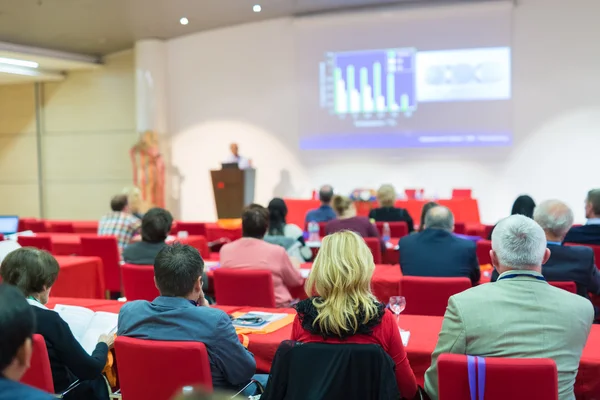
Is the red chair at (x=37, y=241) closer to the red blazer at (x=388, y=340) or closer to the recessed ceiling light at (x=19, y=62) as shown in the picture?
the red blazer at (x=388, y=340)

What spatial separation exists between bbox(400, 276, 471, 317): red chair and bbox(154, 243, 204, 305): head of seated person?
141cm

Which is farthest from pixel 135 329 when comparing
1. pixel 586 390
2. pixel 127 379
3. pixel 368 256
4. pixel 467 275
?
pixel 467 275

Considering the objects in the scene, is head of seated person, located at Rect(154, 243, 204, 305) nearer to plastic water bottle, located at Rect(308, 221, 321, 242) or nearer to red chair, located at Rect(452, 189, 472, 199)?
plastic water bottle, located at Rect(308, 221, 321, 242)

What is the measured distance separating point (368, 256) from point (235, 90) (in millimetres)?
10898

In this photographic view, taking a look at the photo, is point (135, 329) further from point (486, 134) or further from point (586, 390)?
point (486, 134)

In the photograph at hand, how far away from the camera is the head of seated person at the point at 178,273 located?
2.61 meters

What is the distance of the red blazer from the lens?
2.25m

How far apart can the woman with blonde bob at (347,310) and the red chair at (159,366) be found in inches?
14.5

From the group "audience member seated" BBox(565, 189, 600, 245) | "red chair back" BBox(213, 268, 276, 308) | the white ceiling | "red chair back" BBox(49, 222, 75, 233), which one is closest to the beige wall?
the white ceiling

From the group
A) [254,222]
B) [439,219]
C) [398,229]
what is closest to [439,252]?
[439,219]

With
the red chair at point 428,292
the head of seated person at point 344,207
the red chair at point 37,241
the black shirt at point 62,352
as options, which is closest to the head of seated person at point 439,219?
the red chair at point 428,292

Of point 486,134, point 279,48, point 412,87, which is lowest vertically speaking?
point 486,134

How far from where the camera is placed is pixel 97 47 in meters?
13.0

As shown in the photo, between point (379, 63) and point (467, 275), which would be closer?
point (467, 275)
